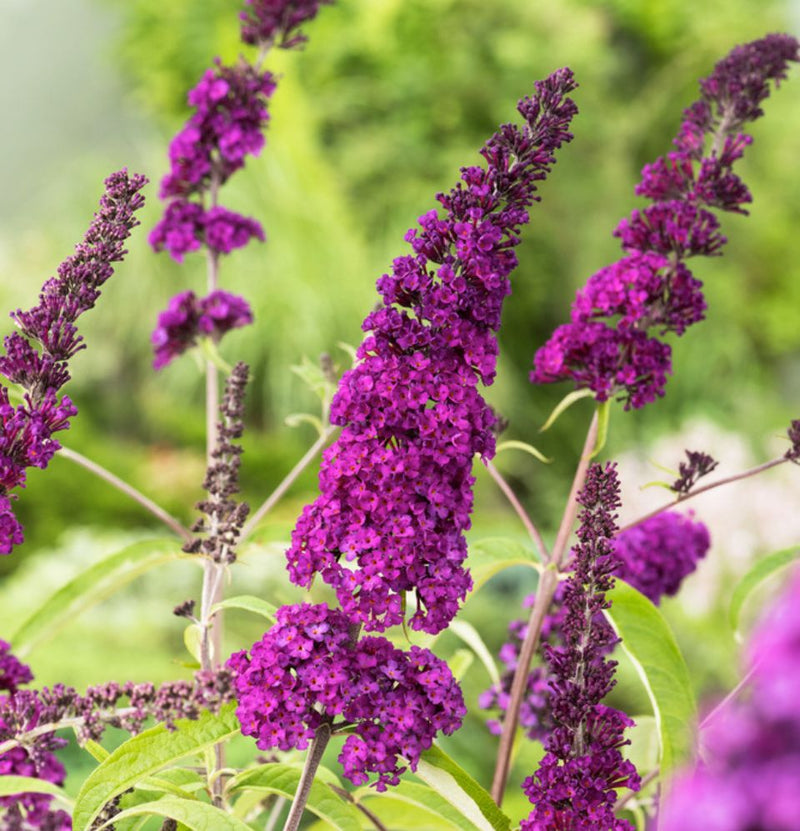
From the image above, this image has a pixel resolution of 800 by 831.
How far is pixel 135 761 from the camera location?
0.51 metres

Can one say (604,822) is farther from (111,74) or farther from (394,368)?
(111,74)

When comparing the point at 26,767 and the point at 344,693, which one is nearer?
the point at 344,693

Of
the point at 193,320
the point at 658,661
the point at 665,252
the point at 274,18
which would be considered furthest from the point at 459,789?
the point at 274,18

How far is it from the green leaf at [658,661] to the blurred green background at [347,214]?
2.04 m

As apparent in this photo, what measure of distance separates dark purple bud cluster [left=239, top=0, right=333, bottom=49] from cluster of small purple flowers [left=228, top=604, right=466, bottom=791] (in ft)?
2.03

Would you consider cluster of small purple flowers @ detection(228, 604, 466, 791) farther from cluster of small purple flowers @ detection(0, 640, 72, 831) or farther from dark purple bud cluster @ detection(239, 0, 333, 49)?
dark purple bud cluster @ detection(239, 0, 333, 49)

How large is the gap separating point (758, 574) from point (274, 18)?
63cm

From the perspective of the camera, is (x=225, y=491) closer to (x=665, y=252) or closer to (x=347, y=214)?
(x=665, y=252)

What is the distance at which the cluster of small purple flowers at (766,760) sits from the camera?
21cm

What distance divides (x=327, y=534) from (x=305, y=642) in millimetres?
51

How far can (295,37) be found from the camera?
975 mm

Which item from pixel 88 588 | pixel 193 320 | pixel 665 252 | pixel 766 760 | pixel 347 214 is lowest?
Result: pixel 766 760

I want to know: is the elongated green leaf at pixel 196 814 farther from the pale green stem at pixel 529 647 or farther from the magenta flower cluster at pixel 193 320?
the magenta flower cluster at pixel 193 320

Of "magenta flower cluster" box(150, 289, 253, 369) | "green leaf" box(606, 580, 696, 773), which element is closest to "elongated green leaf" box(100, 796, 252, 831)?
"green leaf" box(606, 580, 696, 773)
